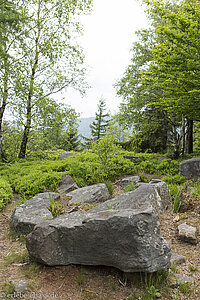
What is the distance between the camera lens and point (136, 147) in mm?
15391

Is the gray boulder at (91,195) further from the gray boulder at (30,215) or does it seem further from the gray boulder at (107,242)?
the gray boulder at (107,242)

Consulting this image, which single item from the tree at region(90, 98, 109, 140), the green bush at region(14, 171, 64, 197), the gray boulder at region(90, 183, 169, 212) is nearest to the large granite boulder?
the gray boulder at region(90, 183, 169, 212)

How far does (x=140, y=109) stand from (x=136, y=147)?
3484mm

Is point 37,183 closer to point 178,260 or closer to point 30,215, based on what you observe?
point 30,215

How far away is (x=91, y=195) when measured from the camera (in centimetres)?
561

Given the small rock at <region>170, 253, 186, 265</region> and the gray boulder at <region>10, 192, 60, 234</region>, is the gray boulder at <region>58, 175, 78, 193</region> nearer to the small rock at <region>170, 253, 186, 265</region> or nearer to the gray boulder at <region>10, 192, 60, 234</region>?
the gray boulder at <region>10, 192, 60, 234</region>

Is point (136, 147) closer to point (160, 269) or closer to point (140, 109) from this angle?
point (140, 109)

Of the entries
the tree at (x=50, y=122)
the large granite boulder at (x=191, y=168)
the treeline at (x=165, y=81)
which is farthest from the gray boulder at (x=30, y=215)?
the tree at (x=50, y=122)

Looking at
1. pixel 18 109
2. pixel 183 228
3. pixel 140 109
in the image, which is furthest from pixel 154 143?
pixel 183 228

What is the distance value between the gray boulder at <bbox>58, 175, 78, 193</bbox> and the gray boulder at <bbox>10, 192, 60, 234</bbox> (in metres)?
1.43

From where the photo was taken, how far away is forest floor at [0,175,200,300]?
8.69 ft

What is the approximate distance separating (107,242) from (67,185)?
4.29 metres

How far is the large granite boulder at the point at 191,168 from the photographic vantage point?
7020 millimetres

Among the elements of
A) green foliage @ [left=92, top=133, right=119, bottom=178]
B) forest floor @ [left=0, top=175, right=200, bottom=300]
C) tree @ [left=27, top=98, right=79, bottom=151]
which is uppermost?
tree @ [left=27, top=98, right=79, bottom=151]
